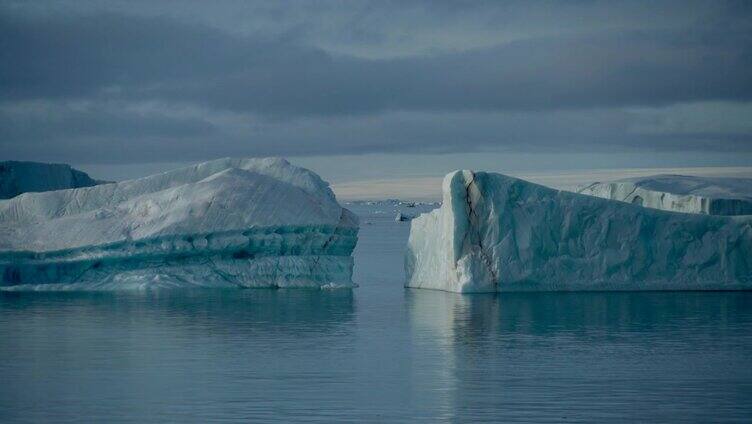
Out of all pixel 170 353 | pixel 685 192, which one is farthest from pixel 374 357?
pixel 685 192

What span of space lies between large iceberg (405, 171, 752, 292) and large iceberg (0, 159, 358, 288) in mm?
2825

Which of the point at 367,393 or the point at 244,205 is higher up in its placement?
the point at 244,205

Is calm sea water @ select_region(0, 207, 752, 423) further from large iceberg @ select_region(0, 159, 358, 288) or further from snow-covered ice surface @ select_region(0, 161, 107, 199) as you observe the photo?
snow-covered ice surface @ select_region(0, 161, 107, 199)

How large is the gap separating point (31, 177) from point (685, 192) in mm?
20551

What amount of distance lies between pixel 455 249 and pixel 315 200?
346 cm

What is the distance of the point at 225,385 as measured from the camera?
12.9 metres

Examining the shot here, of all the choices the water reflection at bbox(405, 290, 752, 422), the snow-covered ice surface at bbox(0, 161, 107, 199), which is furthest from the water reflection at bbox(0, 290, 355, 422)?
the snow-covered ice surface at bbox(0, 161, 107, 199)

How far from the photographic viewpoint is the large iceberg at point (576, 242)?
23.5 metres

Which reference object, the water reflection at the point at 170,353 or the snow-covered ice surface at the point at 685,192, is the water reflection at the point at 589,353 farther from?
the snow-covered ice surface at the point at 685,192

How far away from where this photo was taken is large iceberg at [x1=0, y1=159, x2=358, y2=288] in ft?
79.4

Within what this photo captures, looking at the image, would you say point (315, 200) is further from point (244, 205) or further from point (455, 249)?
point (455, 249)

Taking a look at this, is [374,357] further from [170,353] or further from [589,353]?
[589,353]

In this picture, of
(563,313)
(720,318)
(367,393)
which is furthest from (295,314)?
(367,393)

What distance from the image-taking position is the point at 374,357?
606 inches
